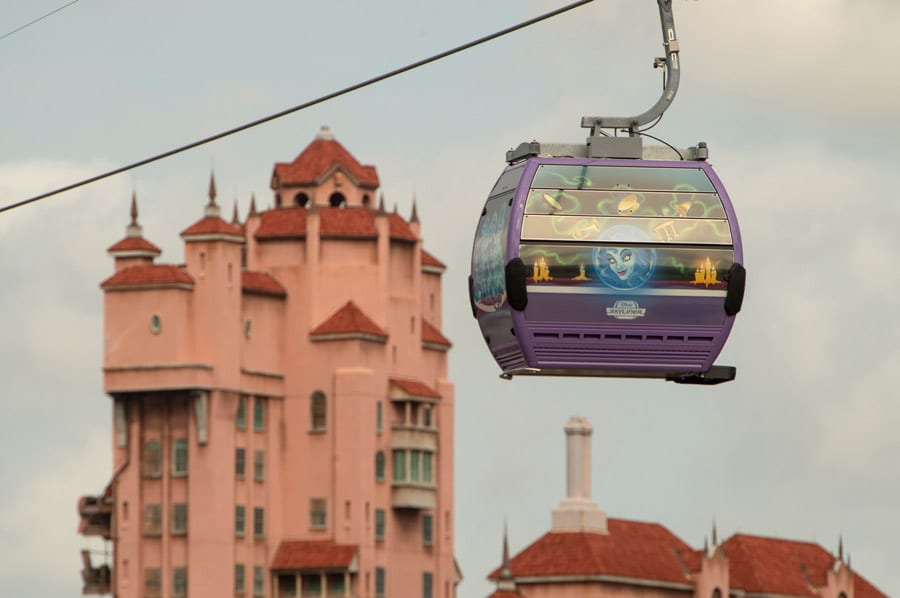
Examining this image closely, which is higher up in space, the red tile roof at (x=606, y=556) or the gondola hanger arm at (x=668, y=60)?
the gondola hanger arm at (x=668, y=60)

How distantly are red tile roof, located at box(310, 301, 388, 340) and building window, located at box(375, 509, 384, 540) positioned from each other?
390 inches

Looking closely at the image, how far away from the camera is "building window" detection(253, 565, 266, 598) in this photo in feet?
546

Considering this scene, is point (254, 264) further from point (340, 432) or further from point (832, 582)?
point (832, 582)

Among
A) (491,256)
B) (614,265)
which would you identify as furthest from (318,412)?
(614,265)

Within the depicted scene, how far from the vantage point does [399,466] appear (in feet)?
559

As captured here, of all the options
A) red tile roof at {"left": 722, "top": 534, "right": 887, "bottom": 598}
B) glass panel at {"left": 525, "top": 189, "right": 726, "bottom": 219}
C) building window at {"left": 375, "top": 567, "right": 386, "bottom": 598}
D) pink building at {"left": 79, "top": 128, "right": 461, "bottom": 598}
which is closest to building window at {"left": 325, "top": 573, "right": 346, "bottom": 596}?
pink building at {"left": 79, "top": 128, "right": 461, "bottom": 598}

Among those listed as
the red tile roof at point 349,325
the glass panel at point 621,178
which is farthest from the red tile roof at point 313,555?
the glass panel at point 621,178

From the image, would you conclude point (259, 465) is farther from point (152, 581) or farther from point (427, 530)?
point (427, 530)

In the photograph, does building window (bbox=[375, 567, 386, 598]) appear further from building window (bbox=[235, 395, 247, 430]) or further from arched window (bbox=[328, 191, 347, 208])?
arched window (bbox=[328, 191, 347, 208])

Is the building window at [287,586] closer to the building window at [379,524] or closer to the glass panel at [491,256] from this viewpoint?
the building window at [379,524]

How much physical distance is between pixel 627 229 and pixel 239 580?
436 ft

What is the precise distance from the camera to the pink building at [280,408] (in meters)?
163

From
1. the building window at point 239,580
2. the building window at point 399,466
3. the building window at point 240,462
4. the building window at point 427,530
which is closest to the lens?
the building window at point 239,580

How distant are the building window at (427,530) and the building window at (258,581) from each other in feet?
31.9
